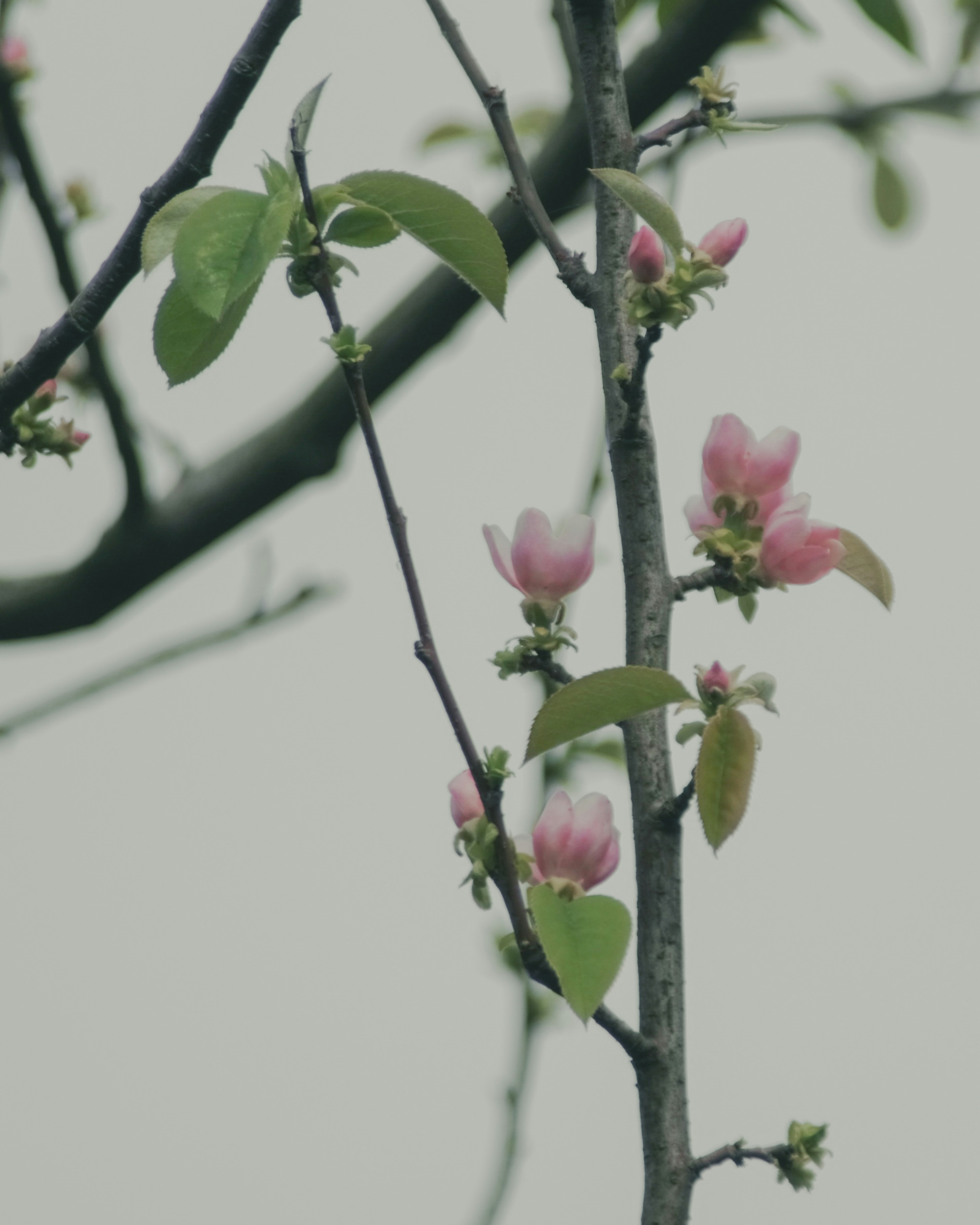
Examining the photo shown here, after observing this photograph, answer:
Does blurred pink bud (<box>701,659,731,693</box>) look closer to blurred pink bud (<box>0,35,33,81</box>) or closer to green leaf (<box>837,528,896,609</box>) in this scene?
green leaf (<box>837,528,896,609</box>)

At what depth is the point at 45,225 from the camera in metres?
1.09

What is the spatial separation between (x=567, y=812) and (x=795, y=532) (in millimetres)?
157

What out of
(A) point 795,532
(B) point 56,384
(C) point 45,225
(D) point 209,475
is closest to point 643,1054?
(A) point 795,532

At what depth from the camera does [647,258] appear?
0.49 m

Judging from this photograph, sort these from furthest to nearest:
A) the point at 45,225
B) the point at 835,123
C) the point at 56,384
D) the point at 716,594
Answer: the point at 835,123 < the point at 45,225 < the point at 56,384 < the point at 716,594

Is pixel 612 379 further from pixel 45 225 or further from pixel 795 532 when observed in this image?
pixel 45 225

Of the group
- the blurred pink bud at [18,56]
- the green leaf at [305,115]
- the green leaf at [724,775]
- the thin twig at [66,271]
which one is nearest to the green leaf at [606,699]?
the green leaf at [724,775]

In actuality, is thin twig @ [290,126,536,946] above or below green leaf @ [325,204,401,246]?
below

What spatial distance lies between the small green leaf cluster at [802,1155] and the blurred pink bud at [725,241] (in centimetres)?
36

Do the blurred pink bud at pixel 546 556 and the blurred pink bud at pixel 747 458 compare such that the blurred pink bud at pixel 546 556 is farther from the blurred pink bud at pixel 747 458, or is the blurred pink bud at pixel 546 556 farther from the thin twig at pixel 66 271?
the thin twig at pixel 66 271

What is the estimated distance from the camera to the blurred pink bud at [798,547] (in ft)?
1.72

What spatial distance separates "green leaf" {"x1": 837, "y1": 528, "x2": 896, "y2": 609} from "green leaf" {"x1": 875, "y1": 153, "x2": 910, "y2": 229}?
113 centimetres

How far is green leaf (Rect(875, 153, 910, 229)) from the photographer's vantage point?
5.08ft

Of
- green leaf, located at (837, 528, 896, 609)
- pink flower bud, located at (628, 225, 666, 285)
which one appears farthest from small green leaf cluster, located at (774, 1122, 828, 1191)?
pink flower bud, located at (628, 225, 666, 285)
